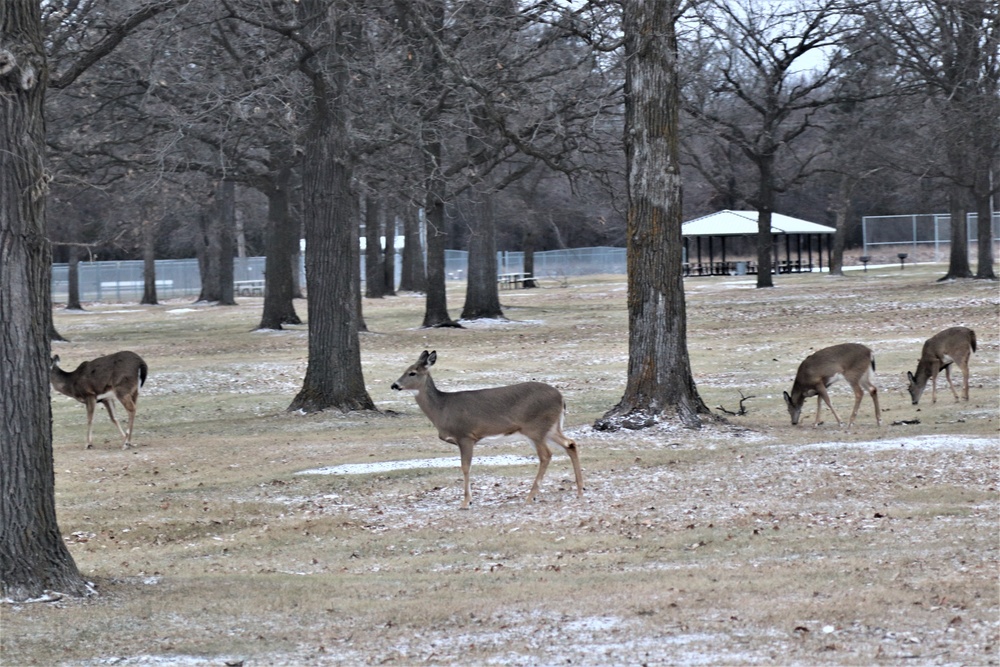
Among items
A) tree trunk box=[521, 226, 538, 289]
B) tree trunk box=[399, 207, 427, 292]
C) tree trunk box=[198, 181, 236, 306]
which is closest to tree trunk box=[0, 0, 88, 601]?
tree trunk box=[198, 181, 236, 306]

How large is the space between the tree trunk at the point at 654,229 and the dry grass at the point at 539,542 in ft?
1.82

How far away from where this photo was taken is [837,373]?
17.1 meters

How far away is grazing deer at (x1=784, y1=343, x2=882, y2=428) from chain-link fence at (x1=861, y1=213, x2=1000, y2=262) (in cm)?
5130

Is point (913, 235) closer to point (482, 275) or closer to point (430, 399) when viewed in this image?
point (482, 275)

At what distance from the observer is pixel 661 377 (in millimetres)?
16125

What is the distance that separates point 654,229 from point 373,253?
40679 millimetres

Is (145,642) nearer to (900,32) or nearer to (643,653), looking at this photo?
(643,653)

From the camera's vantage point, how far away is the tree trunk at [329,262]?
786 inches

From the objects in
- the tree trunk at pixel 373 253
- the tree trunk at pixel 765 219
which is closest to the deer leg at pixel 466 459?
the tree trunk at pixel 373 253

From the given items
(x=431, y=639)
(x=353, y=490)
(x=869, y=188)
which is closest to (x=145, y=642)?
(x=431, y=639)

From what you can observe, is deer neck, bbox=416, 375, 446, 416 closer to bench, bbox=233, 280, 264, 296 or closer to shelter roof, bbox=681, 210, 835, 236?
shelter roof, bbox=681, 210, 835, 236

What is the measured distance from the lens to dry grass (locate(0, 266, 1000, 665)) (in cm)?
761

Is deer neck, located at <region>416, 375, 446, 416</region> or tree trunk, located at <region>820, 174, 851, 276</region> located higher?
tree trunk, located at <region>820, 174, 851, 276</region>

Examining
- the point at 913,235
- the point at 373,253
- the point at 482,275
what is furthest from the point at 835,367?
the point at 913,235
